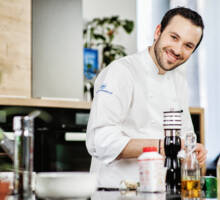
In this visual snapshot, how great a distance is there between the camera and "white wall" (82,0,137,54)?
4.00 meters

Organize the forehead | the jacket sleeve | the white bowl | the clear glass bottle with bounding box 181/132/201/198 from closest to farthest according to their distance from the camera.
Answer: the white bowl → the clear glass bottle with bounding box 181/132/201/198 → the jacket sleeve → the forehead

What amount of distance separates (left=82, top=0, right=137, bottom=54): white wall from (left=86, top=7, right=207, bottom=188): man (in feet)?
6.01

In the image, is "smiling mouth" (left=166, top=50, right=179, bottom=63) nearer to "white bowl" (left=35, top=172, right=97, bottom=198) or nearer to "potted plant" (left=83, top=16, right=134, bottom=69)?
"white bowl" (left=35, top=172, right=97, bottom=198)

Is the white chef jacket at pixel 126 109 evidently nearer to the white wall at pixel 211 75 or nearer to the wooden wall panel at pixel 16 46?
the wooden wall panel at pixel 16 46

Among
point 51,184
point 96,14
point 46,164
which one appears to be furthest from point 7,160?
point 51,184

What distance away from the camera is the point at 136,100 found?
2.11 m

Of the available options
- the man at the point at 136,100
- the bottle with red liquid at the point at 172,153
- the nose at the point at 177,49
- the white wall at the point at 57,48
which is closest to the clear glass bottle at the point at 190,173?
the bottle with red liquid at the point at 172,153

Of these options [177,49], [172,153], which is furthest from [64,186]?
[177,49]

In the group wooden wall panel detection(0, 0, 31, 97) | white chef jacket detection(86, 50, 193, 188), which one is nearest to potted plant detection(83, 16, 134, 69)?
wooden wall panel detection(0, 0, 31, 97)

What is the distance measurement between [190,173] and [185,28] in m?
0.86

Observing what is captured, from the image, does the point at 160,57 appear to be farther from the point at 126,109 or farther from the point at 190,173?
the point at 190,173

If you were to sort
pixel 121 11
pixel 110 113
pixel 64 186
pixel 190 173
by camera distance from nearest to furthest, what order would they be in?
pixel 64 186 → pixel 190 173 → pixel 110 113 → pixel 121 11

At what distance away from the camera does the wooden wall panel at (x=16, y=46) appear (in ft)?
9.70

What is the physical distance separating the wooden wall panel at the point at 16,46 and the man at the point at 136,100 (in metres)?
0.99
